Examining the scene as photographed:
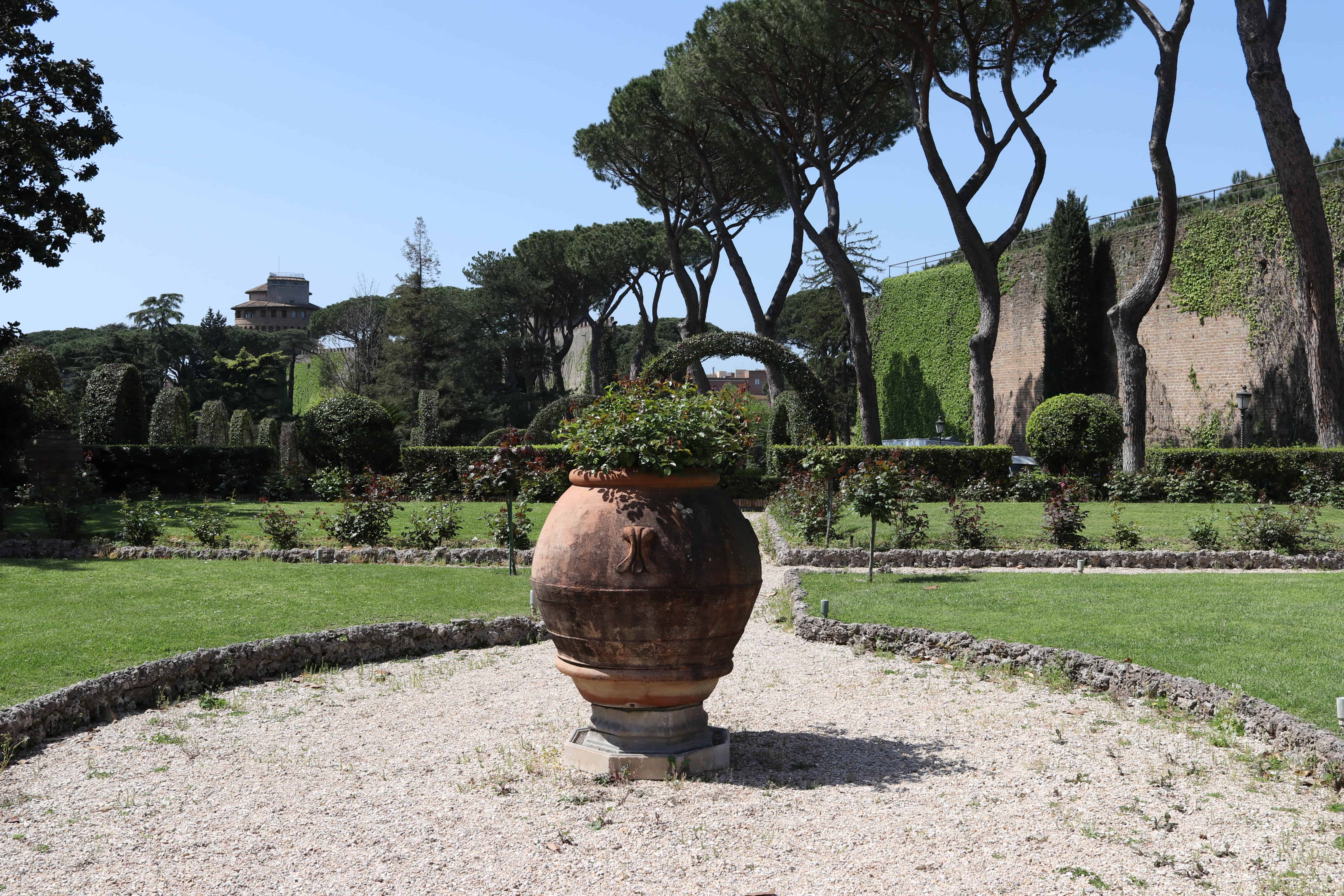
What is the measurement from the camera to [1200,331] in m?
22.0

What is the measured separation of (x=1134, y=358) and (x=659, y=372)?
943cm

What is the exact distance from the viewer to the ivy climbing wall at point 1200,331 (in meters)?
20.2

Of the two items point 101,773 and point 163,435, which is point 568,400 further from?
point 101,773

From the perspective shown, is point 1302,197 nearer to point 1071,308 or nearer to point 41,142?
point 1071,308

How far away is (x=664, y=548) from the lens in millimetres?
4242

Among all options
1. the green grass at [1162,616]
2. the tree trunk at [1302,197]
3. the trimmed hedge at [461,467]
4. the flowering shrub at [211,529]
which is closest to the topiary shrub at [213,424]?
the trimmed hedge at [461,467]

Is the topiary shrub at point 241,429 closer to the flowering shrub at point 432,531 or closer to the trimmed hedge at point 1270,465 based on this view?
the flowering shrub at point 432,531

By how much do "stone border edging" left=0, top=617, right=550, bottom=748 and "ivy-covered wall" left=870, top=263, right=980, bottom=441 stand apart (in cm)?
2207

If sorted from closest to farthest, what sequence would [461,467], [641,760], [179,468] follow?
[641,760] < [461,467] < [179,468]

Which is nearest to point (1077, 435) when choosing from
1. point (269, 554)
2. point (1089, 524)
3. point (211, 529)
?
point (1089, 524)

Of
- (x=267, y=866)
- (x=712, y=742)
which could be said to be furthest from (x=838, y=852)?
(x=267, y=866)

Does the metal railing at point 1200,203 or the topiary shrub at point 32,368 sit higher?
the metal railing at point 1200,203

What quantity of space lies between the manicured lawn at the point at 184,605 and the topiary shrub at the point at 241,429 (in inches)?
905

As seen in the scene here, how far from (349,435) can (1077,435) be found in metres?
13.8
